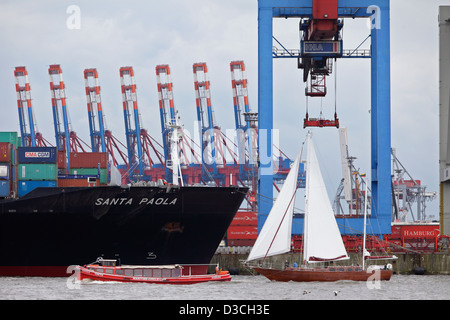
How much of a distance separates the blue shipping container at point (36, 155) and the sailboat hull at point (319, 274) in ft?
50.9

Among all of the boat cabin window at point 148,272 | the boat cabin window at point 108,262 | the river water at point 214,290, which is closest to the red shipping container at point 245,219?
the river water at point 214,290

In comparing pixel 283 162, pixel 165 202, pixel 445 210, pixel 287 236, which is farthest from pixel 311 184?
pixel 283 162

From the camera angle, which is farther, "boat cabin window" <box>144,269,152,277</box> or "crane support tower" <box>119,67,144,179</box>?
"crane support tower" <box>119,67,144,179</box>

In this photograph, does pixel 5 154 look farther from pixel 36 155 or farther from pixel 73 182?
pixel 73 182

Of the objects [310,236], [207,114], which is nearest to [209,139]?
[207,114]

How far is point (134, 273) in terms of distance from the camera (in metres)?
50.8

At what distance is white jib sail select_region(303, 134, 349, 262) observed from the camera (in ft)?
177

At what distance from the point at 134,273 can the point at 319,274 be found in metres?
11.1

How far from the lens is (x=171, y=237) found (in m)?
54.0

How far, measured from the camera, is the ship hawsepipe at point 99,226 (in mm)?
53469

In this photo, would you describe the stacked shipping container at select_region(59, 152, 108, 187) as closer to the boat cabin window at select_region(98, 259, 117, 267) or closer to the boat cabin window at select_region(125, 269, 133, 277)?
the boat cabin window at select_region(98, 259, 117, 267)

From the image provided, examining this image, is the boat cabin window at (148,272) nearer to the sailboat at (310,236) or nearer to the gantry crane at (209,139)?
the sailboat at (310,236)

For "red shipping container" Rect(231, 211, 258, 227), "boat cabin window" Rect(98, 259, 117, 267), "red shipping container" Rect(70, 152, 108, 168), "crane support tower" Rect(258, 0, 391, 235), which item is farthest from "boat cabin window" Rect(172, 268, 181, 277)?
"red shipping container" Rect(231, 211, 258, 227)
